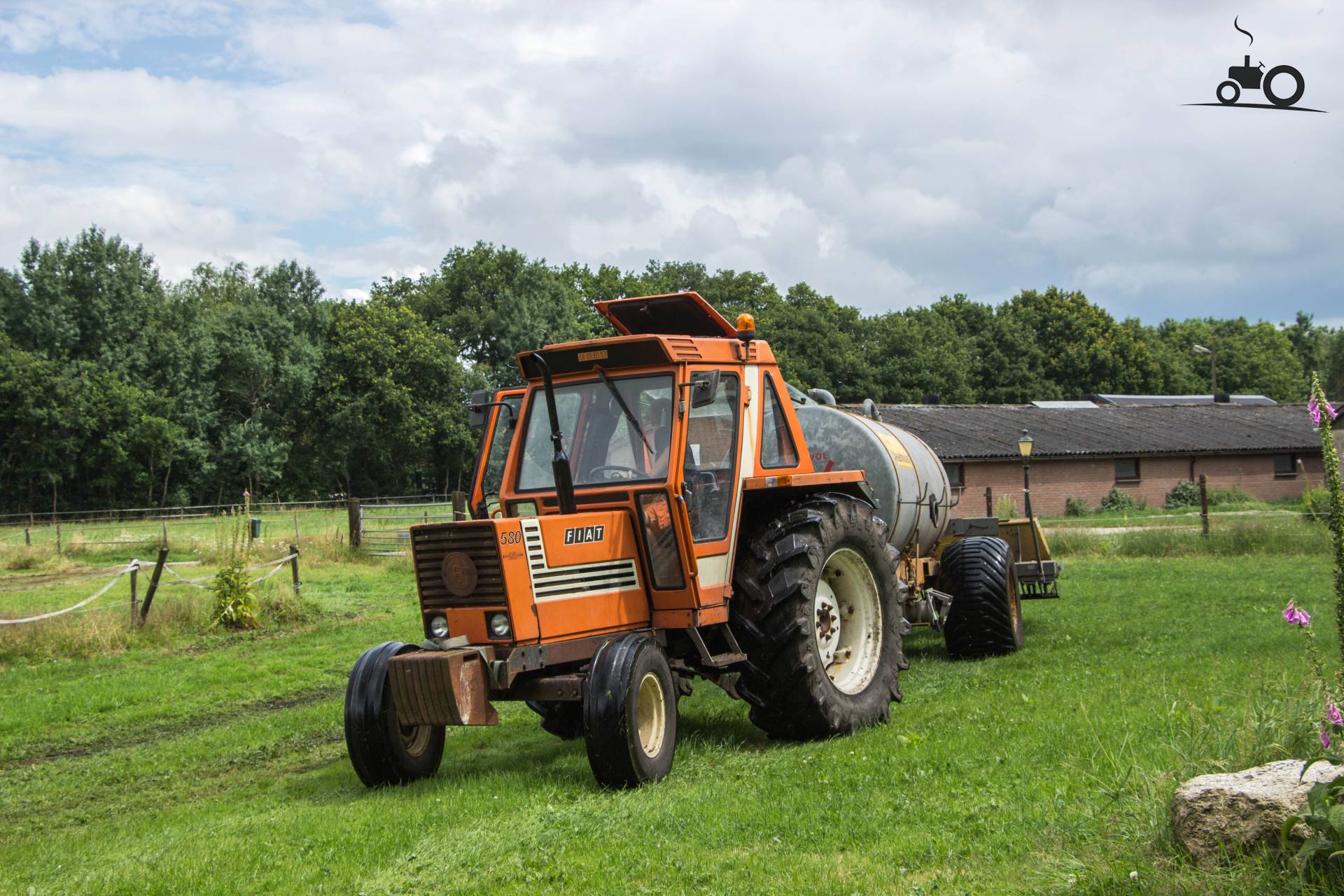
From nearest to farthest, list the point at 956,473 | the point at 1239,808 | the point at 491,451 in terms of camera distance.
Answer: the point at 1239,808
the point at 491,451
the point at 956,473

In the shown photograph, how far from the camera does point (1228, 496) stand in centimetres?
4338

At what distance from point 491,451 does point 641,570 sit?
1.52 m

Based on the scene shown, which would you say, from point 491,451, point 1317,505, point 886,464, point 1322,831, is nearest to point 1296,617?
point 1317,505

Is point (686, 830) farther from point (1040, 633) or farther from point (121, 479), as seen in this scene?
point (121, 479)

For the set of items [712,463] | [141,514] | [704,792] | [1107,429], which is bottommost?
[704,792]

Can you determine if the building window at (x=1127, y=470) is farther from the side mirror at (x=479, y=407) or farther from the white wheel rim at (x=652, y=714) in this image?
the white wheel rim at (x=652, y=714)

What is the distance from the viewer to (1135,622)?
13.2 m

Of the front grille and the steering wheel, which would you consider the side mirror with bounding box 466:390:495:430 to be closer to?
the steering wheel

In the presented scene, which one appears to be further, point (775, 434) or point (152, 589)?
point (152, 589)

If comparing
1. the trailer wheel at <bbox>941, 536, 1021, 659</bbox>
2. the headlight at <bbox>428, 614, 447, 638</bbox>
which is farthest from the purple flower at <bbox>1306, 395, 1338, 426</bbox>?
the trailer wheel at <bbox>941, 536, 1021, 659</bbox>

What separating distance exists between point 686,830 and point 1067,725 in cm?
301

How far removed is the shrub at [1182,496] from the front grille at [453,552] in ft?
137

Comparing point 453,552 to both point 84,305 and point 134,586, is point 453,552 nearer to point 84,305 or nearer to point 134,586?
point 134,586

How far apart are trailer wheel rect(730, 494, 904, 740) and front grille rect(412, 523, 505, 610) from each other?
6.31 ft
